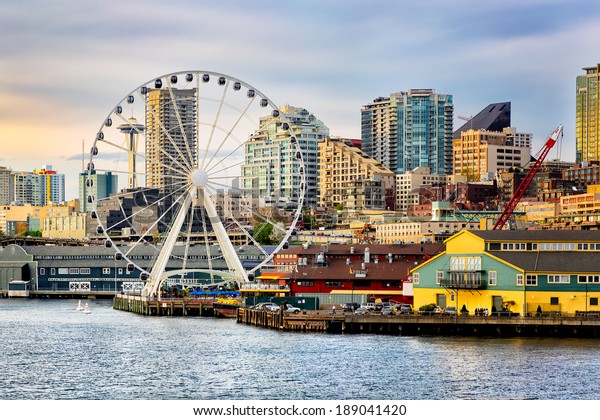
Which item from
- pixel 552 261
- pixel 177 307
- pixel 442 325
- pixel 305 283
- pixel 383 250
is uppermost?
pixel 383 250

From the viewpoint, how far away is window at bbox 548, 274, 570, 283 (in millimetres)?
66562

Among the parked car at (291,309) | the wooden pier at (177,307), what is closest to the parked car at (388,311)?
the parked car at (291,309)

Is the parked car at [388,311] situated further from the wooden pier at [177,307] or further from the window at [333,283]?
the wooden pier at [177,307]

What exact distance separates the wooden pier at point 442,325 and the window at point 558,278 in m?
2.77

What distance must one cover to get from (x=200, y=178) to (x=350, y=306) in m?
14.4

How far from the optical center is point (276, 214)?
179375 mm

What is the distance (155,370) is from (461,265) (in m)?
22.1

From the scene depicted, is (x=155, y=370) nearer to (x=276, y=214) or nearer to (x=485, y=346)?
(x=485, y=346)

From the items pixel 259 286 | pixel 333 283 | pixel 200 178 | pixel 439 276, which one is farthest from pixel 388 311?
pixel 259 286

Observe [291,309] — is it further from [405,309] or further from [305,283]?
[305,283]

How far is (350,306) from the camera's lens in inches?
3046

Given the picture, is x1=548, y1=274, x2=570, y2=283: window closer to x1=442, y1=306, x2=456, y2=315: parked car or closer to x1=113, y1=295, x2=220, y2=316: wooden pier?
x1=442, y1=306, x2=456, y2=315: parked car
